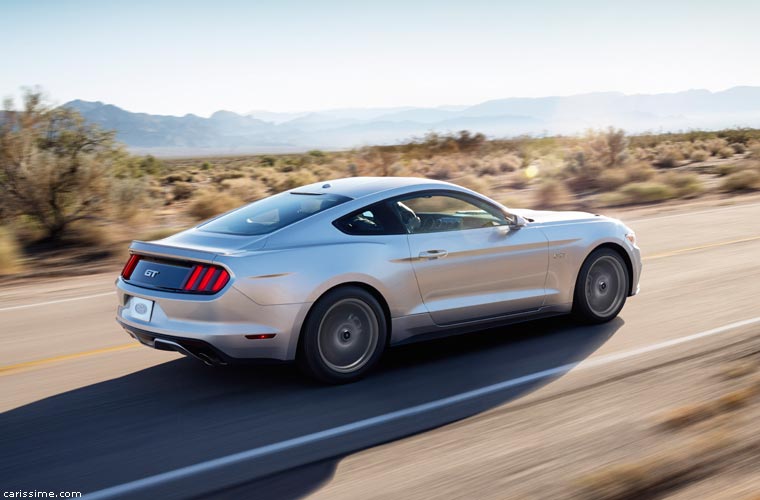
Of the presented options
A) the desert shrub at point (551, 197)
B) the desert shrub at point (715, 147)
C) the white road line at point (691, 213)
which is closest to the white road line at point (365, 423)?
the white road line at point (691, 213)

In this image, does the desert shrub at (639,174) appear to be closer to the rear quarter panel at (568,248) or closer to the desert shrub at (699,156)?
the desert shrub at (699,156)

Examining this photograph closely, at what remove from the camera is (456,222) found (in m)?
6.88

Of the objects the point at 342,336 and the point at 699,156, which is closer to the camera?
the point at 342,336

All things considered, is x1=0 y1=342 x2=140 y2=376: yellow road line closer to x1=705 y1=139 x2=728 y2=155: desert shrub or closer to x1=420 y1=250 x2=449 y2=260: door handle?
x1=420 y1=250 x2=449 y2=260: door handle

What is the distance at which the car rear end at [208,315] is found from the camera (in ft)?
18.3

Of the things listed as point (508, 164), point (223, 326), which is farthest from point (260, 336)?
point (508, 164)

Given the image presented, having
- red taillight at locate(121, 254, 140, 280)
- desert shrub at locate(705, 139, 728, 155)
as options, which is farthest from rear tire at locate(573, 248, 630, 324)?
desert shrub at locate(705, 139, 728, 155)

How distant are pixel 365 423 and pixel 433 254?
1664 mm

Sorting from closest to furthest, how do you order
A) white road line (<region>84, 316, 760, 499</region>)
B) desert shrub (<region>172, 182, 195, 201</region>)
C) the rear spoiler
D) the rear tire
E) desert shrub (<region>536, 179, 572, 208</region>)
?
1. white road line (<region>84, 316, 760, 499</region>)
2. the rear spoiler
3. the rear tire
4. desert shrub (<region>536, 179, 572, 208</region>)
5. desert shrub (<region>172, 182, 195, 201</region>)

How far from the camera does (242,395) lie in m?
5.93

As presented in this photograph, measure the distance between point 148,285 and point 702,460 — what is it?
3.75 meters

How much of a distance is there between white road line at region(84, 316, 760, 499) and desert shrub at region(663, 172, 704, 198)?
1618 cm

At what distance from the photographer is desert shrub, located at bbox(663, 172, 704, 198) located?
2264 cm

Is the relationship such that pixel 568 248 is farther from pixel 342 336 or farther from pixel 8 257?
pixel 8 257
